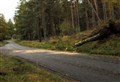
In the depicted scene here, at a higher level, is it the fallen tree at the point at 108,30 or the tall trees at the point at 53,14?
the tall trees at the point at 53,14

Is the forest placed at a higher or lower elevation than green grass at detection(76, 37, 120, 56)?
higher

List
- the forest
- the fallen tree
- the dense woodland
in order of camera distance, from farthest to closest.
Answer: the dense woodland
the forest
the fallen tree

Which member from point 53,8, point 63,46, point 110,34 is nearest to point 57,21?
point 53,8

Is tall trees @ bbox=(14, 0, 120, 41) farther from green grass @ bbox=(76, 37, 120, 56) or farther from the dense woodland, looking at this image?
green grass @ bbox=(76, 37, 120, 56)

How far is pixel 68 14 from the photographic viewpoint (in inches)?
2869

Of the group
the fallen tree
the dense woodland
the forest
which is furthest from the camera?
the dense woodland

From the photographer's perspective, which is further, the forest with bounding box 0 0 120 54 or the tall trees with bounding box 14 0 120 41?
the tall trees with bounding box 14 0 120 41

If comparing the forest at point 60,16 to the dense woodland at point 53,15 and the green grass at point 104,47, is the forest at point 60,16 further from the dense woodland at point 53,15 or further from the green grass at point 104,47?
the green grass at point 104,47

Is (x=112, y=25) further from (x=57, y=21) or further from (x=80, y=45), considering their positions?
(x=57, y=21)

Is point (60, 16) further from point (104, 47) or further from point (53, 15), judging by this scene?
point (104, 47)

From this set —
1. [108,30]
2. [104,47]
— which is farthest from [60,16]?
[104,47]

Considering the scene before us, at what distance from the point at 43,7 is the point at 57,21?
57.5 feet

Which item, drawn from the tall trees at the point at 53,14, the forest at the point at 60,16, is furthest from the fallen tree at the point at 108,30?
the tall trees at the point at 53,14

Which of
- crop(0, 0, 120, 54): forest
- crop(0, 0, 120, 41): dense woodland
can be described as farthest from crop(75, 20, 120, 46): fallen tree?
crop(0, 0, 120, 41): dense woodland
